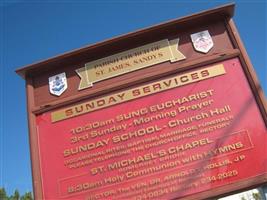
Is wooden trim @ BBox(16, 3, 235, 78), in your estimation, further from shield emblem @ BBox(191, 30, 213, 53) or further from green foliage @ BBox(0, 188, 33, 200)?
green foliage @ BBox(0, 188, 33, 200)

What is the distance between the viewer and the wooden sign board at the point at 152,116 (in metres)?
4.10

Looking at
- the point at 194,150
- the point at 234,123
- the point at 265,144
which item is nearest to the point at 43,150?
the point at 194,150

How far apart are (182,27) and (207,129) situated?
1.63 metres

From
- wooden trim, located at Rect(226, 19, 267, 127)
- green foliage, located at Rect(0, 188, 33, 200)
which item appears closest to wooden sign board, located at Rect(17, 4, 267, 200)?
wooden trim, located at Rect(226, 19, 267, 127)

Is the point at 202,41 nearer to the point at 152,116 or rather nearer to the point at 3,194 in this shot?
the point at 152,116

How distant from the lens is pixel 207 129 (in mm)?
4262

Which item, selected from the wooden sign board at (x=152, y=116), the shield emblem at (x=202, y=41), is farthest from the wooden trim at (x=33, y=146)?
the shield emblem at (x=202, y=41)

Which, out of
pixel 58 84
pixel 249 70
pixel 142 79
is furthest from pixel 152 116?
Result: pixel 58 84

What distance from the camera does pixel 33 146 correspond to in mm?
4641

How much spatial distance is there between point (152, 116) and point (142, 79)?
582 mm

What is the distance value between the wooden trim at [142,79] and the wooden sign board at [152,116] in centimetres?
1

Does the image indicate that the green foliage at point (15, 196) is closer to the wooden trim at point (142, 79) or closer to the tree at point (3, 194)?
the tree at point (3, 194)

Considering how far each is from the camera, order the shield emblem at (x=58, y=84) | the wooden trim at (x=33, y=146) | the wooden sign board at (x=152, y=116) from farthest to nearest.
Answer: the shield emblem at (x=58, y=84) → the wooden trim at (x=33, y=146) → the wooden sign board at (x=152, y=116)

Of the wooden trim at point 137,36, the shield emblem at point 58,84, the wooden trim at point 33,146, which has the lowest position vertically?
the wooden trim at point 33,146
